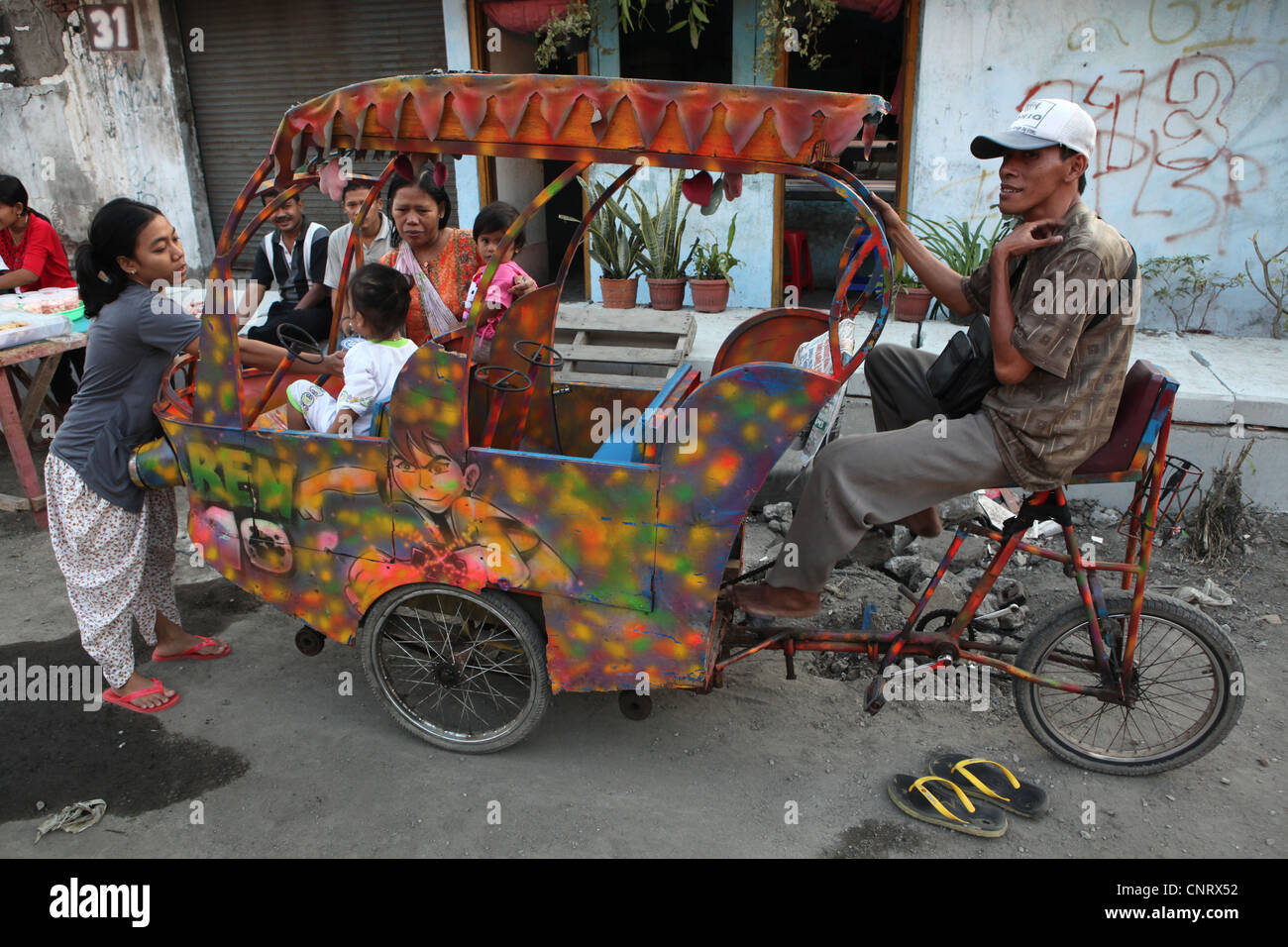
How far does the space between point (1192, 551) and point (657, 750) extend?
306 cm

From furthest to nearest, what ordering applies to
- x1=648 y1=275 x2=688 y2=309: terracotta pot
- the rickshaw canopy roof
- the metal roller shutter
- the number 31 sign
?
the number 31 sign < the metal roller shutter < x1=648 y1=275 x2=688 y2=309: terracotta pot < the rickshaw canopy roof

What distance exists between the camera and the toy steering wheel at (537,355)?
336 centimetres

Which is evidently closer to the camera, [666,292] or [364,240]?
[364,240]

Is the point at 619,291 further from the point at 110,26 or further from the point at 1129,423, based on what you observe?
the point at 110,26

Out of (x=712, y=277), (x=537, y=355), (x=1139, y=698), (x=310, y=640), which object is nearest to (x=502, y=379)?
(x=537, y=355)

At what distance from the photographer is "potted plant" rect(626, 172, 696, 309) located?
21.1 feet

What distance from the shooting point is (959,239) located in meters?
6.28

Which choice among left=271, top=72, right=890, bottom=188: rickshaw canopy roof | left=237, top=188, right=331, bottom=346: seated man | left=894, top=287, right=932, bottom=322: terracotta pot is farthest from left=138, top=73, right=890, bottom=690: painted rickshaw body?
left=894, top=287, right=932, bottom=322: terracotta pot

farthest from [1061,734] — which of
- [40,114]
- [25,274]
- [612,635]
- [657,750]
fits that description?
[40,114]

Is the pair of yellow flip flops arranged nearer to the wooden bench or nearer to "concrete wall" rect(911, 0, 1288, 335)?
the wooden bench

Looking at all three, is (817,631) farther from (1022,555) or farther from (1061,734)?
(1022,555)

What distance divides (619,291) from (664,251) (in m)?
0.44

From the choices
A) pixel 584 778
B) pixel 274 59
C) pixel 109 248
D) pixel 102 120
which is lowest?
pixel 584 778

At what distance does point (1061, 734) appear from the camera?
9.98 ft
